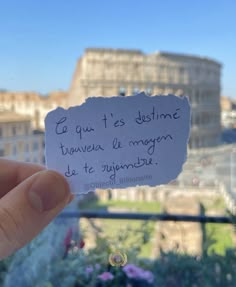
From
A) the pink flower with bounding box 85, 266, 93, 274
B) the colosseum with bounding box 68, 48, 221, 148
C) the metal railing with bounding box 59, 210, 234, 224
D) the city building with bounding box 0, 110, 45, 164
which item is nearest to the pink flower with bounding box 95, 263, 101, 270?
the pink flower with bounding box 85, 266, 93, 274

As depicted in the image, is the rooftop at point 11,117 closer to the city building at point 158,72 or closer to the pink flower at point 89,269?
the city building at point 158,72

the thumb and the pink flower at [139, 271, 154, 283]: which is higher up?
the thumb

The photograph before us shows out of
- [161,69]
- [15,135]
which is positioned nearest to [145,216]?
[15,135]

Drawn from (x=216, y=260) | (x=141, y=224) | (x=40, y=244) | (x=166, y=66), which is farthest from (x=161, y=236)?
(x=166, y=66)

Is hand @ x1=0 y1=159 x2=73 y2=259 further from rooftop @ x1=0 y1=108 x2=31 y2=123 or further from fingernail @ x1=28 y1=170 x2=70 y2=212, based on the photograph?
rooftop @ x1=0 y1=108 x2=31 y2=123

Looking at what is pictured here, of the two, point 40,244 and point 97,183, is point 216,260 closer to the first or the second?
point 40,244

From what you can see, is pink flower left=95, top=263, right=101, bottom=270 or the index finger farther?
pink flower left=95, top=263, right=101, bottom=270

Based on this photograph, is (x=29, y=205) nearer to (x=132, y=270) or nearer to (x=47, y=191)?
(x=47, y=191)
